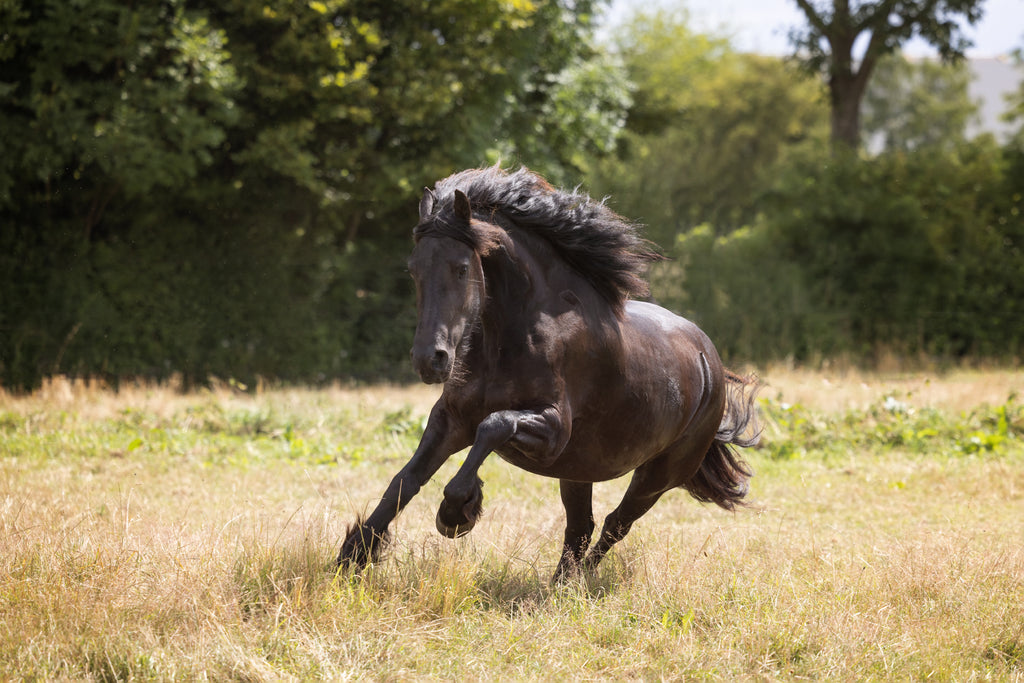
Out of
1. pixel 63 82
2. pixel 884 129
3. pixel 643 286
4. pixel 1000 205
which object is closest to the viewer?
pixel 643 286

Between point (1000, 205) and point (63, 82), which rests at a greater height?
point (1000, 205)

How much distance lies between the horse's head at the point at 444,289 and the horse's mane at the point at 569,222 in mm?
279

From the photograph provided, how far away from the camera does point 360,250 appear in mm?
17062

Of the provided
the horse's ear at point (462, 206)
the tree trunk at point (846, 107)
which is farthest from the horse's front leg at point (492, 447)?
the tree trunk at point (846, 107)

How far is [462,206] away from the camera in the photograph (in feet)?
13.5

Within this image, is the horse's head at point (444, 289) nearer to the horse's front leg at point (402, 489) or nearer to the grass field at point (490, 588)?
the horse's front leg at point (402, 489)

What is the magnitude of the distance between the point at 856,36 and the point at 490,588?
20965 mm

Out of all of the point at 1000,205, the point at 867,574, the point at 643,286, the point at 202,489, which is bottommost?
the point at 202,489

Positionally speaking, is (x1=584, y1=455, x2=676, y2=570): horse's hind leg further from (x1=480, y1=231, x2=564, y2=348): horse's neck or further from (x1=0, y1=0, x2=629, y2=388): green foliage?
(x1=0, y1=0, x2=629, y2=388): green foliage

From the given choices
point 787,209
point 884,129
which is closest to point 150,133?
point 787,209

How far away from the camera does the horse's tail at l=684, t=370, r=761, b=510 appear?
19.7 feet

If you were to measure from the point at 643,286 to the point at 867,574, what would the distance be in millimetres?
1922

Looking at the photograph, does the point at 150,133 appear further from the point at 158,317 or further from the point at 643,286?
the point at 643,286

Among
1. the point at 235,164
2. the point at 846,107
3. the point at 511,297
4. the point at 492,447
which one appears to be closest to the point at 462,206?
the point at 511,297
